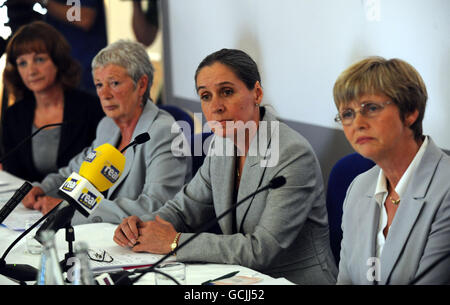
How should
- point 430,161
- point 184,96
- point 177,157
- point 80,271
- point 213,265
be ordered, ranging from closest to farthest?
point 80,271, point 430,161, point 213,265, point 177,157, point 184,96

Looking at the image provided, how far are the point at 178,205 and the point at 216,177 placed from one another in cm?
22

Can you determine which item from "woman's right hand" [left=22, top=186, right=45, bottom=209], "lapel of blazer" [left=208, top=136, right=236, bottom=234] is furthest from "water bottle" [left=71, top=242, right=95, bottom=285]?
"woman's right hand" [left=22, top=186, right=45, bottom=209]

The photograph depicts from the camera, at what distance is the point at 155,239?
1.93 m

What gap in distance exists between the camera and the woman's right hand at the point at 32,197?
8.93 feet

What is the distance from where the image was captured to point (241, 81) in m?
2.05

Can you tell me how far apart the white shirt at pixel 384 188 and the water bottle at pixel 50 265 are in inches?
32.2

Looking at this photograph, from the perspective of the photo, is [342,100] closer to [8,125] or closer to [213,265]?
[213,265]

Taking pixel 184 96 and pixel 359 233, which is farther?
pixel 184 96

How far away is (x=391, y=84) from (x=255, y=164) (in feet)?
2.05

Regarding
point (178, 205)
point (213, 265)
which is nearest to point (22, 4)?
point (178, 205)

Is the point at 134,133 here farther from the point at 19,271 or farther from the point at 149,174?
the point at 19,271

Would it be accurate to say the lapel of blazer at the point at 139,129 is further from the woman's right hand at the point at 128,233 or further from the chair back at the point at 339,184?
the chair back at the point at 339,184

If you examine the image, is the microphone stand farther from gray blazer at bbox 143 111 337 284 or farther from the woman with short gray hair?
the woman with short gray hair
